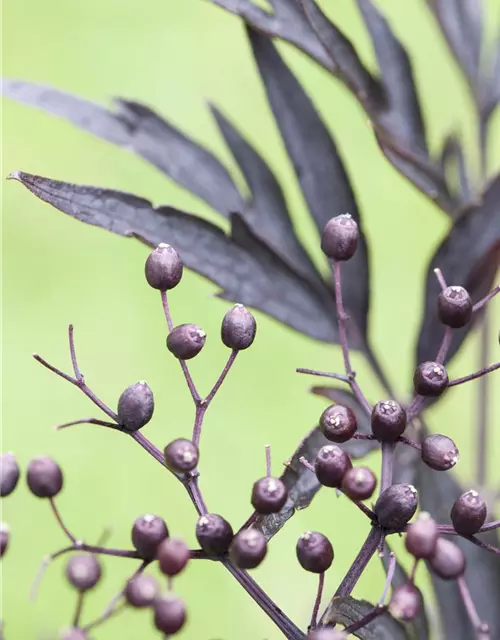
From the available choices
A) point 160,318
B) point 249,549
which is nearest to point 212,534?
point 249,549

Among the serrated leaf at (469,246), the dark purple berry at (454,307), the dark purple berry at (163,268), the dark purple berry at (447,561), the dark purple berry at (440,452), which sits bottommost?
the dark purple berry at (447,561)

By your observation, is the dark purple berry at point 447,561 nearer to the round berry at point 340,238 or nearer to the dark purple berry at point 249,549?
the dark purple berry at point 249,549

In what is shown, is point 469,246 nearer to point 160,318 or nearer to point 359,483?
point 359,483

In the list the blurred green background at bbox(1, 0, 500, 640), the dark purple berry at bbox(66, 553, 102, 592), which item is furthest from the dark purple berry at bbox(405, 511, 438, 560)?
the blurred green background at bbox(1, 0, 500, 640)

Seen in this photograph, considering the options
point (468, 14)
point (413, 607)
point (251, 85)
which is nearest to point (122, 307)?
point (251, 85)

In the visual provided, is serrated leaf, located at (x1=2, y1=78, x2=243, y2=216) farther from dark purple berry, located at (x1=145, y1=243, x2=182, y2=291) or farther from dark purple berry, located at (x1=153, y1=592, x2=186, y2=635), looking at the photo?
dark purple berry, located at (x1=153, y1=592, x2=186, y2=635)

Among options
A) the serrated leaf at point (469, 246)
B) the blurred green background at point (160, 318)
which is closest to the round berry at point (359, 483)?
the serrated leaf at point (469, 246)
